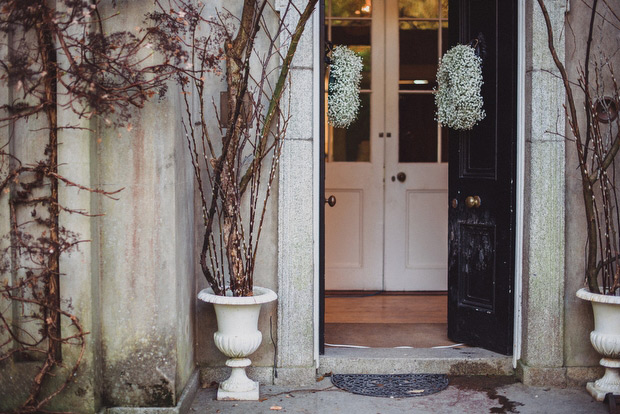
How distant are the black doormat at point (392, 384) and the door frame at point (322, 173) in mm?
251

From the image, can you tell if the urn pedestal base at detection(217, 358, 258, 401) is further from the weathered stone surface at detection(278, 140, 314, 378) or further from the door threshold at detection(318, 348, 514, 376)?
the door threshold at detection(318, 348, 514, 376)

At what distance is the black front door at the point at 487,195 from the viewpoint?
15.8 ft

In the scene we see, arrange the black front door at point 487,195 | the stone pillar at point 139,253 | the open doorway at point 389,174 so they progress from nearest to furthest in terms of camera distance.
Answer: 1. the stone pillar at point 139,253
2. the black front door at point 487,195
3. the open doorway at point 389,174

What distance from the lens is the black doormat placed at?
4.54 m

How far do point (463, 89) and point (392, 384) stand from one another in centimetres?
199

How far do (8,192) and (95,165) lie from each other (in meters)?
0.47

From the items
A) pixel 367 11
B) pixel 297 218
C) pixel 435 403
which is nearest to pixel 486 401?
pixel 435 403

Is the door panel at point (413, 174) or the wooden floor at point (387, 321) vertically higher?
the door panel at point (413, 174)

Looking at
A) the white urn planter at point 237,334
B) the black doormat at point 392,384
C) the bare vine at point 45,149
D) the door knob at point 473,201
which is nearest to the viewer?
the bare vine at point 45,149

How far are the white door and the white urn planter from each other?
2.49 m

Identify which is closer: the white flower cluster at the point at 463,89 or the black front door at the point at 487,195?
the black front door at the point at 487,195

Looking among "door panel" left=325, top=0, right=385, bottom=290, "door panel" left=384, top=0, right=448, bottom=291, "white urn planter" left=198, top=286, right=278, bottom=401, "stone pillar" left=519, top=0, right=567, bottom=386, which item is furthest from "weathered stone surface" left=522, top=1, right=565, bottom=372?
"door panel" left=325, top=0, right=385, bottom=290

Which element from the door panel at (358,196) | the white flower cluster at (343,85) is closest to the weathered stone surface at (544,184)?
the white flower cluster at (343,85)

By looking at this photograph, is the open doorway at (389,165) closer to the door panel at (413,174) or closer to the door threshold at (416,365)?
the door panel at (413,174)
